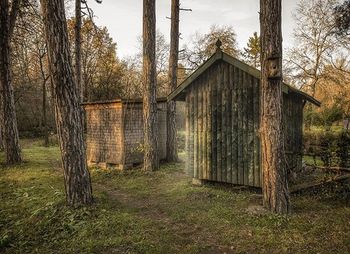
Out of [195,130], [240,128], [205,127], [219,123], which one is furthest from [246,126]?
[195,130]

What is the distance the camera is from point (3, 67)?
44.7ft

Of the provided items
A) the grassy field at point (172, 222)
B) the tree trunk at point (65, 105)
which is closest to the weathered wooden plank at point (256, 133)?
the grassy field at point (172, 222)

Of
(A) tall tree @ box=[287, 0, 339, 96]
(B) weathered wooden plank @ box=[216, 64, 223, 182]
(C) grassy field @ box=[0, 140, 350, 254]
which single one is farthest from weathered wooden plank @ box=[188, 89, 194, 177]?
(A) tall tree @ box=[287, 0, 339, 96]

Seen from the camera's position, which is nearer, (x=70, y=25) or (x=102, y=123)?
(x=102, y=123)

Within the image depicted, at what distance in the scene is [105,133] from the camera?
13.6 meters

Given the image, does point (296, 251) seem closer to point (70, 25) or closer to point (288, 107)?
point (288, 107)

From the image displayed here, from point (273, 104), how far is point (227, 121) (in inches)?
101

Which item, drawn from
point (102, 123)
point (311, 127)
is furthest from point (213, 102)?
point (311, 127)

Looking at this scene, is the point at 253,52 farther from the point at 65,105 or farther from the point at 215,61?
the point at 65,105

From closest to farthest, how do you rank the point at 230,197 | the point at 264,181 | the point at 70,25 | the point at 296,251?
1. the point at 296,251
2. the point at 264,181
3. the point at 230,197
4. the point at 70,25

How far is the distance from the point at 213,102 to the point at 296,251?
→ 556 centimetres

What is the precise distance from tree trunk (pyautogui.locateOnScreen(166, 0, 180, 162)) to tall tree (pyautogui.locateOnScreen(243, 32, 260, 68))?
23518 mm

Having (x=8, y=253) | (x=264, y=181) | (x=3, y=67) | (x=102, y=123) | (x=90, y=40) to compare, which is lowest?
(x=8, y=253)

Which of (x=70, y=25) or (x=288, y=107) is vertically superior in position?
(x=70, y=25)
